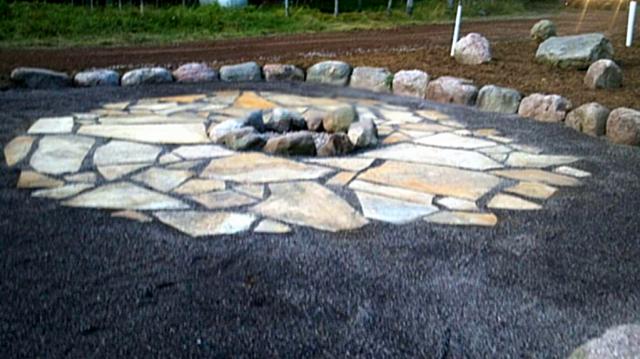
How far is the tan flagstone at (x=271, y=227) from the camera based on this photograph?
329cm

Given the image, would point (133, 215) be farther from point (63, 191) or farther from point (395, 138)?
point (395, 138)

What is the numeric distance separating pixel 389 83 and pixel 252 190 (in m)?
4.06

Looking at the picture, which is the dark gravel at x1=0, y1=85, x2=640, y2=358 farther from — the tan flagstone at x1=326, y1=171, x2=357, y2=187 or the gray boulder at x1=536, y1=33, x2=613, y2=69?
the gray boulder at x1=536, y1=33, x2=613, y2=69

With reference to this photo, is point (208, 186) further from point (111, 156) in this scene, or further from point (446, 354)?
point (446, 354)

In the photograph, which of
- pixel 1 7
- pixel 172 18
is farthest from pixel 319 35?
pixel 1 7

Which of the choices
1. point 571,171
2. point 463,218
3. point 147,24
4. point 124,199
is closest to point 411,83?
point 571,171

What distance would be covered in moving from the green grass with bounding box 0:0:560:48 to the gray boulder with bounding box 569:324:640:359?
10190 mm

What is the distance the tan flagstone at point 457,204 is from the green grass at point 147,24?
28.4 ft

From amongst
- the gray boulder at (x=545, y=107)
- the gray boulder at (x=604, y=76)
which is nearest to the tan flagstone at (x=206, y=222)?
the gray boulder at (x=545, y=107)

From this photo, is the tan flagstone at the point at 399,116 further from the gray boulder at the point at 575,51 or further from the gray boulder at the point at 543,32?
the gray boulder at the point at 543,32

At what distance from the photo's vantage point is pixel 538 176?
172 inches

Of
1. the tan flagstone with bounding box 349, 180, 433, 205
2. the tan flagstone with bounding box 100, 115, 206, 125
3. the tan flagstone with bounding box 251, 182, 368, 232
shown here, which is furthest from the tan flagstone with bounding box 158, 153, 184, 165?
the tan flagstone with bounding box 349, 180, 433, 205

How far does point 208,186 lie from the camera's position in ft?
13.1

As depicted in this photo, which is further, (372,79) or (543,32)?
(543,32)
